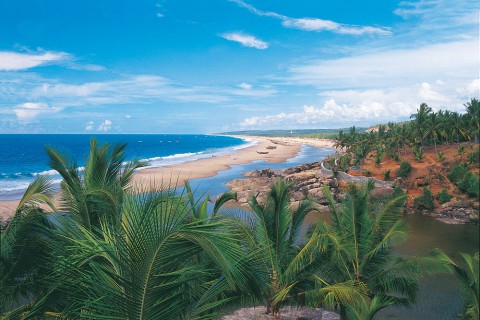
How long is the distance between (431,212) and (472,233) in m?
7.23

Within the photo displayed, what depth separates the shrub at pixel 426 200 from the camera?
39.4 metres

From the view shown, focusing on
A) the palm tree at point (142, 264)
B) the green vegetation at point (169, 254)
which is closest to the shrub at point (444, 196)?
the green vegetation at point (169, 254)

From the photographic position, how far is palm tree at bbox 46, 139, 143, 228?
9.02m

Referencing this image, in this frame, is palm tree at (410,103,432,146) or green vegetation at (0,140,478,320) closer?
green vegetation at (0,140,478,320)

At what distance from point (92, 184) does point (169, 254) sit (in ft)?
18.4

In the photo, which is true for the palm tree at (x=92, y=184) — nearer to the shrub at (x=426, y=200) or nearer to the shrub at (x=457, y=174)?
the shrub at (x=457, y=174)

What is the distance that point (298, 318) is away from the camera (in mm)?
15219

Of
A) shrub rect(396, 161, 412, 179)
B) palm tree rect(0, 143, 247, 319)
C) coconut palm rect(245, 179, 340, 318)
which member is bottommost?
shrub rect(396, 161, 412, 179)

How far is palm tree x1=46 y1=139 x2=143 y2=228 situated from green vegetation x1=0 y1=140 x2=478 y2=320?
28mm

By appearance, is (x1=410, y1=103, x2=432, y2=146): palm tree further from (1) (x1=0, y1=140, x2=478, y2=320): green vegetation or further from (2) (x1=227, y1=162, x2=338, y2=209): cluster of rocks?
(1) (x1=0, y1=140, x2=478, y2=320): green vegetation

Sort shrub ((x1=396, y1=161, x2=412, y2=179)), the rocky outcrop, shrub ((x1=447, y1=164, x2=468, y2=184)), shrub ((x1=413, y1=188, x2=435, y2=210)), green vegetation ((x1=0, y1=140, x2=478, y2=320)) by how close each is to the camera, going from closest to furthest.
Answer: green vegetation ((x1=0, y1=140, x2=478, y2=320))
shrub ((x1=447, y1=164, x2=468, y2=184))
shrub ((x1=413, y1=188, x2=435, y2=210))
the rocky outcrop
shrub ((x1=396, y1=161, x2=412, y2=179))

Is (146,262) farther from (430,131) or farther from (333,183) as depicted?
(430,131)

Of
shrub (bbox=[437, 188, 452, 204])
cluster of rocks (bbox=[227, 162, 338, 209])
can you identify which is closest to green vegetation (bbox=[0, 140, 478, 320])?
shrub (bbox=[437, 188, 452, 204])

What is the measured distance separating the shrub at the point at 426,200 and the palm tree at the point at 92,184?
118ft
